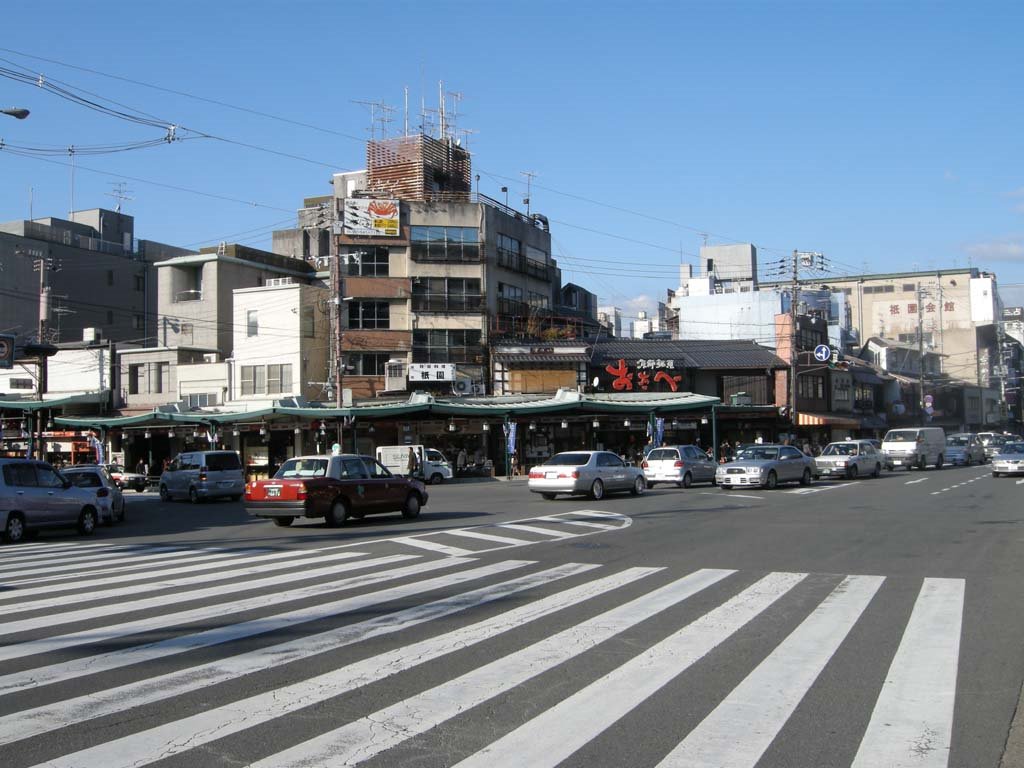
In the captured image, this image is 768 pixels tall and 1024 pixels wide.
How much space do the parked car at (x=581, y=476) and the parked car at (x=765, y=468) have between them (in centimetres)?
469

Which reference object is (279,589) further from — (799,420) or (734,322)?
(734,322)

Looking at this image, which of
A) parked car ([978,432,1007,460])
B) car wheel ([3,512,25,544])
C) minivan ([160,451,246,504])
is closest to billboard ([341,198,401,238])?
minivan ([160,451,246,504])

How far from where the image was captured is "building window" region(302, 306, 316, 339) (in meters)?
53.7

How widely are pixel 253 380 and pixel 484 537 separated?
38884 millimetres

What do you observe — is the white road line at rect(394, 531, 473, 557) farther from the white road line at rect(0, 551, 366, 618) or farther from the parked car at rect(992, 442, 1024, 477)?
the parked car at rect(992, 442, 1024, 477)

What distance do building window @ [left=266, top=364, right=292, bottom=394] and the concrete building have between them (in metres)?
14.5

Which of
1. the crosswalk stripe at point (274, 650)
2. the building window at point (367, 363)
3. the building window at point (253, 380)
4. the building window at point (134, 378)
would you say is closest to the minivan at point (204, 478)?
the building window at point (253, 380)

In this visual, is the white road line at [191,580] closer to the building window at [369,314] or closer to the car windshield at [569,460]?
the car windshield at [569,460]

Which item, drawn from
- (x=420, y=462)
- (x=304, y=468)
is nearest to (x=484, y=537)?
(x=304, y=468)

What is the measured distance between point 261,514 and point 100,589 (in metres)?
8.76

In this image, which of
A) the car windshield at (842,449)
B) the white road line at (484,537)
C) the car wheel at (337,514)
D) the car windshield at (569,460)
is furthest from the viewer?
the car windshield at (842,449)

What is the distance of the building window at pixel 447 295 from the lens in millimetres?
55219

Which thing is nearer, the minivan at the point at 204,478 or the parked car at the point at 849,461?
the minivan at the point at 204,478

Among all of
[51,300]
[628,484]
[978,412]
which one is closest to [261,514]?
[628,484]
